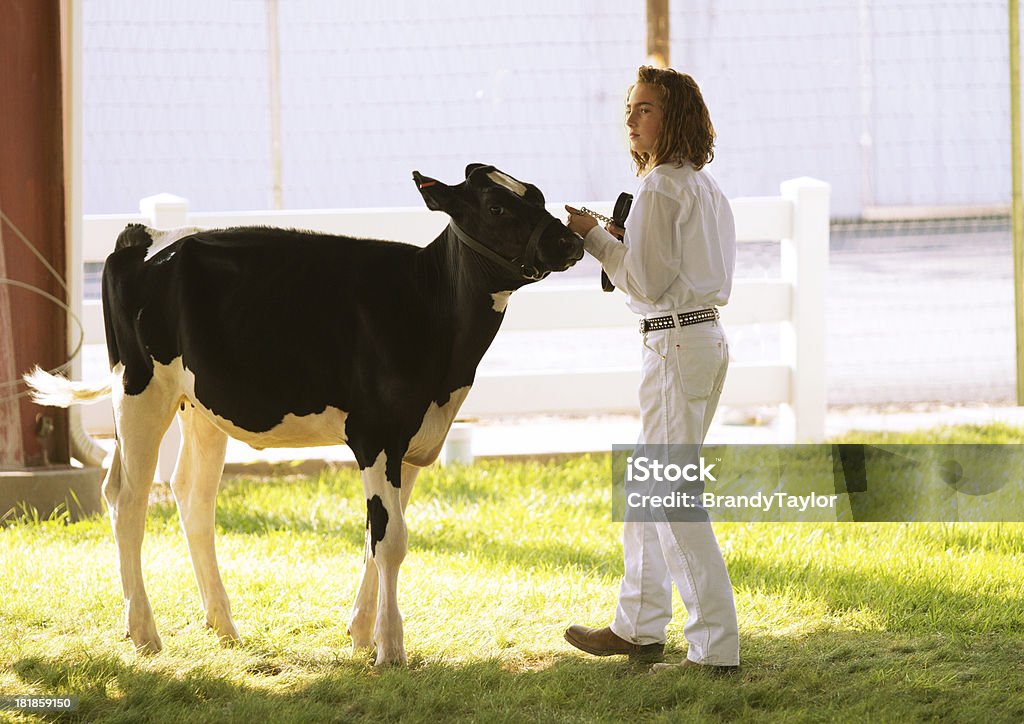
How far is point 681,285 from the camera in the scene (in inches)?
163

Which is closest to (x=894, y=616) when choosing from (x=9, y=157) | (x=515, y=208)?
(x=515, y=208)

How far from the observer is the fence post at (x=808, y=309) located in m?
8.52

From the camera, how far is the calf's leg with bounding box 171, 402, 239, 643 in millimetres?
4758

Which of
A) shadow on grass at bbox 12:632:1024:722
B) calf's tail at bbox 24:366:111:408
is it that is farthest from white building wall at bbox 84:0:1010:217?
shadow on grass at bbox 12:632:1024:722

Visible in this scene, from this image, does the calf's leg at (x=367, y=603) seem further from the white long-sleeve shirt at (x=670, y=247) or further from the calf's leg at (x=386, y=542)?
the white long-sleeve shirt at (x=670, y=247)

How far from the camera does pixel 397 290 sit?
440cm

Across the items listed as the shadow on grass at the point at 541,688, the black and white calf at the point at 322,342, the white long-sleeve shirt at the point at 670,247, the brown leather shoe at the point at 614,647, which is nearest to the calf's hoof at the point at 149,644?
the black and white calf at the point at 322,342

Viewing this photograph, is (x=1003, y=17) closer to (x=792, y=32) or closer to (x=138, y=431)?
(x=792, y=32)

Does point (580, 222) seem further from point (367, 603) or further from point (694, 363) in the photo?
point (367, 603)

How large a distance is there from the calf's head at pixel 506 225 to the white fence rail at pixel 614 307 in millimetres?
3730

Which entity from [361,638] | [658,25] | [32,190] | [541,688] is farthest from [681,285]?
[658,25]

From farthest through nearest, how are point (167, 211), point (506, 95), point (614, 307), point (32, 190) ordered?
point (506, 95)
point (614, 307)
point (167, 211)
point (32, 190)

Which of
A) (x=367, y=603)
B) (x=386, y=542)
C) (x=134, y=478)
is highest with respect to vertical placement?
(x=134, y=478)

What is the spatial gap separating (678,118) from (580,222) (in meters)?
0.44
